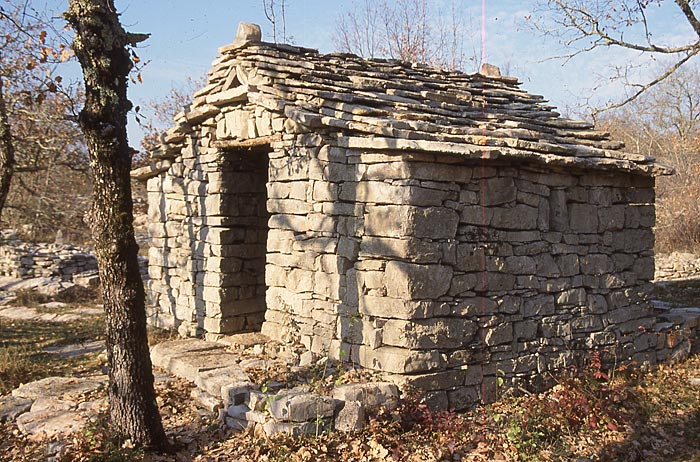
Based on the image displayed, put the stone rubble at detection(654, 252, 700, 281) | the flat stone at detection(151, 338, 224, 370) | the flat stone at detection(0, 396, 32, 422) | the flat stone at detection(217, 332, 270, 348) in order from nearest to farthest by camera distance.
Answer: the flat stone at detection(0, 396, 32, 422), the flat stone at detection(151, 338, 224, 370), the flat stone at detection(217, 332, 270, 348), the stone rubble at detection(654, 252, 700, 281)

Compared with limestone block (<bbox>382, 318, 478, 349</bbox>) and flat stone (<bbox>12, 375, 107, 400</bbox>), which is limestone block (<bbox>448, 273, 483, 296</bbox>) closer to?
limestone block (<bbox>382, 318, 478, 349</bbox>)

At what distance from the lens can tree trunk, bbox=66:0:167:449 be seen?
14.6ft

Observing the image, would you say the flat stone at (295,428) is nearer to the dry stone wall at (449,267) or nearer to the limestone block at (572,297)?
the dry stone wall at (449,267)

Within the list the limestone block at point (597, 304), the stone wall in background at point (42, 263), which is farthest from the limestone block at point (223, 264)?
the stone wall in background at point (42, 263)

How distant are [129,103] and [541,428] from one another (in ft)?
14.6

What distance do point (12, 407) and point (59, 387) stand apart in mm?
514

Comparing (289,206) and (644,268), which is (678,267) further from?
(289,206)

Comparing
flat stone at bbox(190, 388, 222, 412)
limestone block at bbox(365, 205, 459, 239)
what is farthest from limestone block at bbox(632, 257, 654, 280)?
flat stone at bbox(190, 388, 222, 412)

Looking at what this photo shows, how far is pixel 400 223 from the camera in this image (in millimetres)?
5238

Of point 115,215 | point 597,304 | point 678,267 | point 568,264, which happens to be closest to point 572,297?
point 568,264

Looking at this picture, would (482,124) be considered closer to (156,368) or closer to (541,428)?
(541,428)

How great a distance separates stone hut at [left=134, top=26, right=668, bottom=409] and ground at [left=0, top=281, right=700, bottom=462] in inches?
13.8

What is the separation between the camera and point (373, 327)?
5.45 metres

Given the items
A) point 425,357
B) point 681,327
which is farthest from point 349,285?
point 681,327
